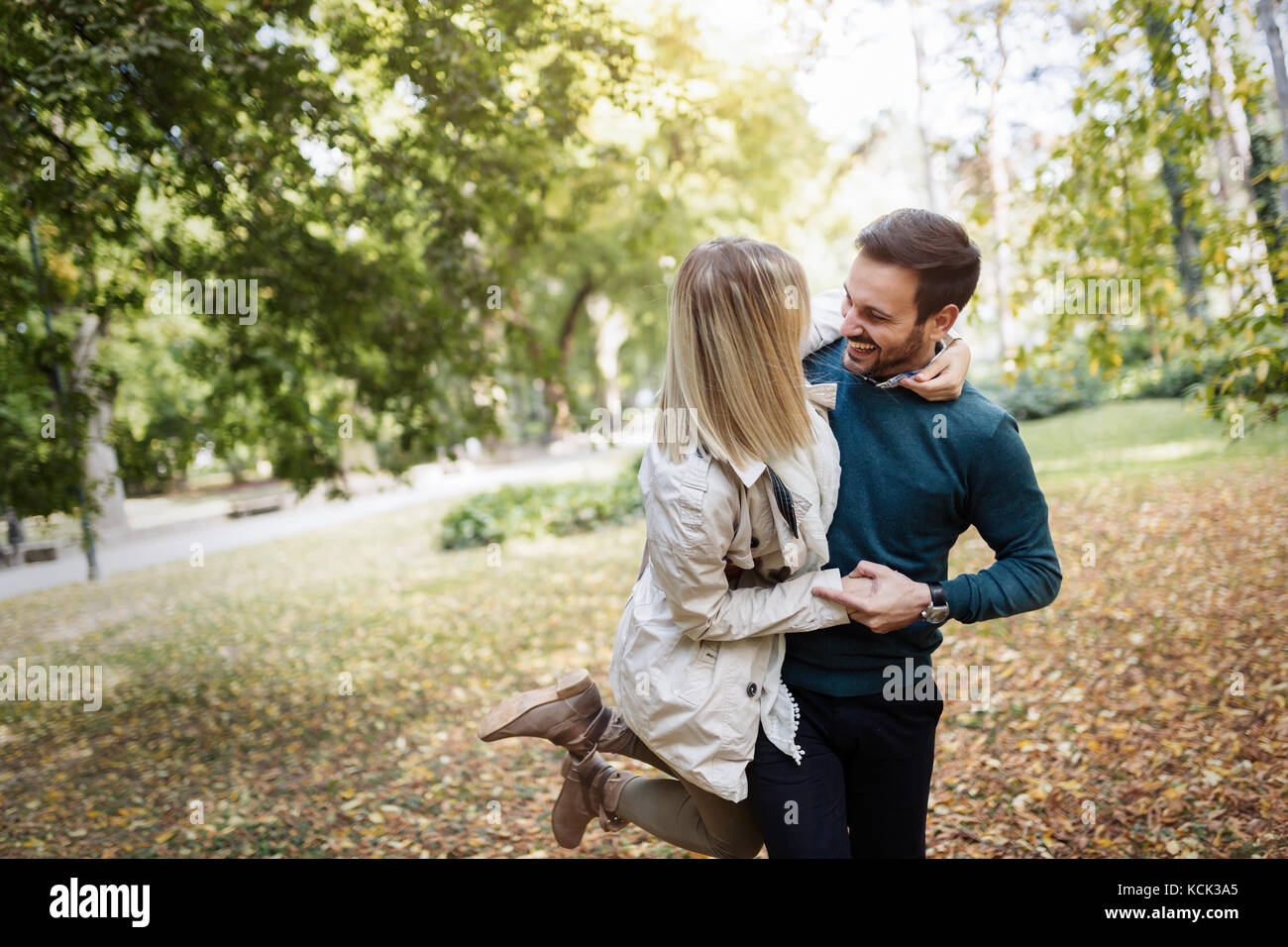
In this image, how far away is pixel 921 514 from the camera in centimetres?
215

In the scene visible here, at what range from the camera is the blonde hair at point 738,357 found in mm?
2006

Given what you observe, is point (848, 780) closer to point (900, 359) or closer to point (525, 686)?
point (900, 359)

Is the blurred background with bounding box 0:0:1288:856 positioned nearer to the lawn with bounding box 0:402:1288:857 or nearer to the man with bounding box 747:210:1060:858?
the lawn with bounding box 0:402:1288:857

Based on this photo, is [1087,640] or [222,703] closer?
[1087,640]

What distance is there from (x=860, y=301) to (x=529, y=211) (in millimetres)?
4678

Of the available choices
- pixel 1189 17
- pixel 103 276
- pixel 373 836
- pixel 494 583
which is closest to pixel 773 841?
pixel 373 836

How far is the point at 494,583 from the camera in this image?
11.1 m

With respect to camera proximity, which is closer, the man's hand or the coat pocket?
the man's hand

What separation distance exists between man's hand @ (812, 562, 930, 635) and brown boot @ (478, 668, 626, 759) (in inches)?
31.9

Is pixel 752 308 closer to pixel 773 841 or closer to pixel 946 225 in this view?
pixel 946 225

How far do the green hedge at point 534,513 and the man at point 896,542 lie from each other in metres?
11.5

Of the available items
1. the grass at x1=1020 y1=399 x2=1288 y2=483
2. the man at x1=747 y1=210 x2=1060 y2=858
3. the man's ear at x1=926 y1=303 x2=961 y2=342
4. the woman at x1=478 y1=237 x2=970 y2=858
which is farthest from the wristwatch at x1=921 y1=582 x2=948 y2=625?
the grass at x1=1020 y1=399 x2=1288 y2=483

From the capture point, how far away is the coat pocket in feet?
6.91

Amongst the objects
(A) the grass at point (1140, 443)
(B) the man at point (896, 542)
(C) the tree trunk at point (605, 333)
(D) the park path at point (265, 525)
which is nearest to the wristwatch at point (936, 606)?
(B) the man at point (896, 542)
